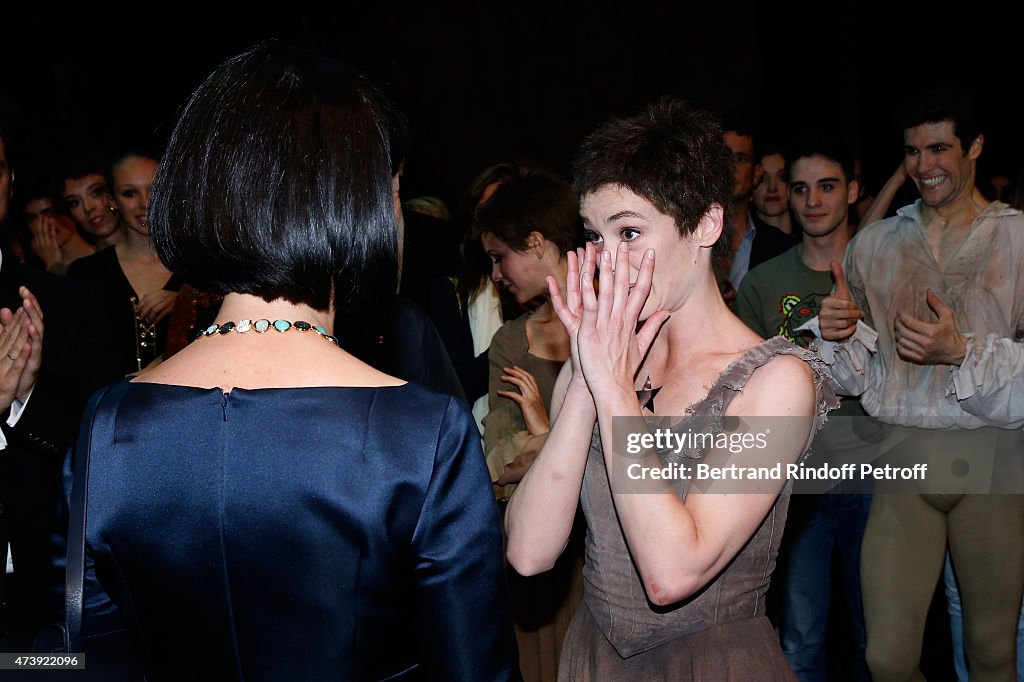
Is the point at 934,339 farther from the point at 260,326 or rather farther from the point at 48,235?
the point at 48,235

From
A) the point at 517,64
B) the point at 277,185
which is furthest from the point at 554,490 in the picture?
the point at 517,64

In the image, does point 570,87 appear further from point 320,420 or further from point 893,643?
point 320,420

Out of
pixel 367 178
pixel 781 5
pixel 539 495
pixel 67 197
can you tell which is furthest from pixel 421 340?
pixel 781 5

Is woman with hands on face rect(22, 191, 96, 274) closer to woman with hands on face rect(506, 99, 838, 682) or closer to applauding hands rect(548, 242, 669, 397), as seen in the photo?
woman with hands on face rect(506, 99, 838, 682)

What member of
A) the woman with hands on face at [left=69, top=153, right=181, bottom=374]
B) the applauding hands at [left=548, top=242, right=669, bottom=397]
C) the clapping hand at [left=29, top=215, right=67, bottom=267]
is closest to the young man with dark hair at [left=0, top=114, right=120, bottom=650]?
the woman with hands on face at [left=69, top=153, right=181, bottom=374]

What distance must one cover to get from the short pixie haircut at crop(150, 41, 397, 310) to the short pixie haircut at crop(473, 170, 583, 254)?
222cm

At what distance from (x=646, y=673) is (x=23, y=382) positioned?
1724mm

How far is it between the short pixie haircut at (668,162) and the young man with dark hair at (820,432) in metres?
1.53

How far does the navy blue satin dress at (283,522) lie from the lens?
1194 mm

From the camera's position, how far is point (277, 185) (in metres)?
1.21

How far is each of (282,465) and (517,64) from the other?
19.2ft

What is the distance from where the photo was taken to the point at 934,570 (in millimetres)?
3039

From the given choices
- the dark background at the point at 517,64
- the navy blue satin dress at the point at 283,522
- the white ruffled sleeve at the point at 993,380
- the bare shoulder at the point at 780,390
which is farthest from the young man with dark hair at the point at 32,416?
the dark background at the point at 517,64
